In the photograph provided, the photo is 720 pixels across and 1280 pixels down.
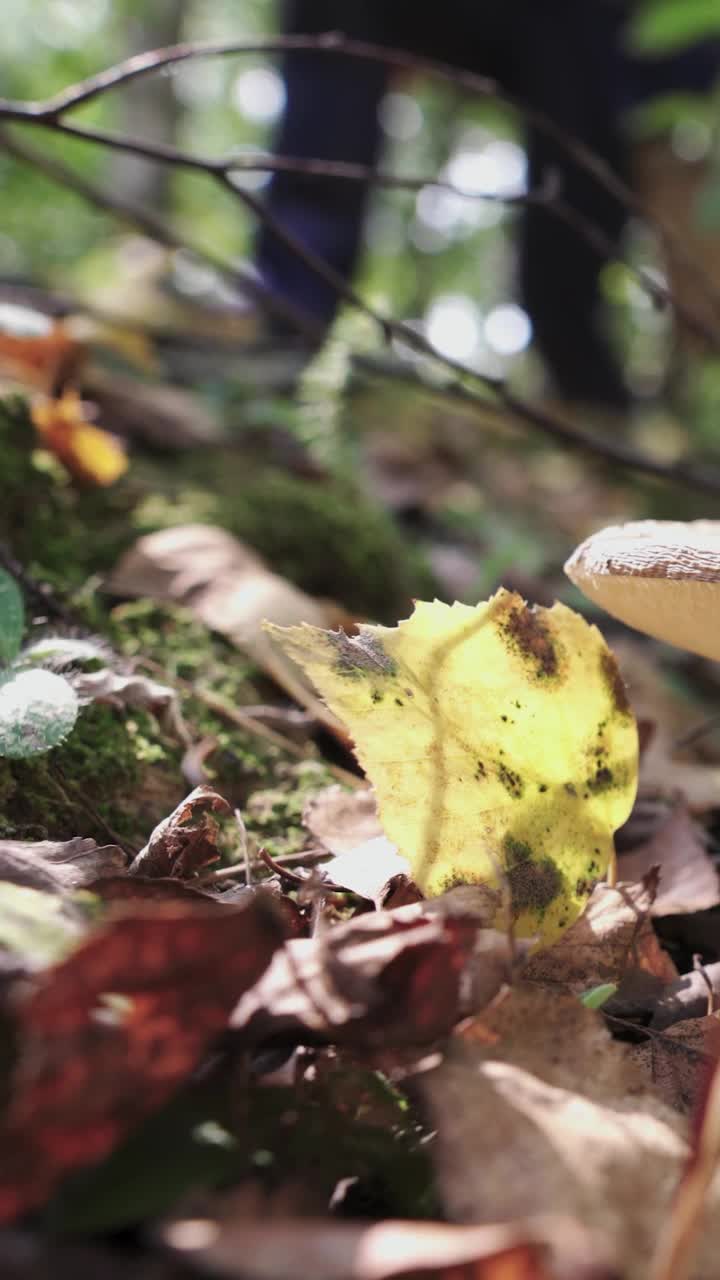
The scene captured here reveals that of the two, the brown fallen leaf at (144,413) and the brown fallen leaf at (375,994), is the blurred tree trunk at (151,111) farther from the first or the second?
the brown fallen leaf at (375,994)

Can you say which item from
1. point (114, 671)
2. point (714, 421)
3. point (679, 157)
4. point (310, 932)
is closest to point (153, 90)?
point (679, 157)

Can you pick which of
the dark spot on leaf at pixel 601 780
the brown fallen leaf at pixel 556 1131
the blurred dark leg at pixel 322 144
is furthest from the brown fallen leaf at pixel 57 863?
the blurred dark leg at pixel 322 144

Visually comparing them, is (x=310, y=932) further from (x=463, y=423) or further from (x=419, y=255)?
(x=419, y=255)

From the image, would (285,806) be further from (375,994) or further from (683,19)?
(683,19)

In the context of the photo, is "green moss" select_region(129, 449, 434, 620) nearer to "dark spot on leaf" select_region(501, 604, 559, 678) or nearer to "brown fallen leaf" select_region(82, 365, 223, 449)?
"brown fallen leaf" select_region(82, 365, 223, 449)

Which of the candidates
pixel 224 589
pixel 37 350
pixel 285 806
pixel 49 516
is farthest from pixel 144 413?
pixel 285 806

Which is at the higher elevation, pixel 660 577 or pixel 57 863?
pixel 660 577
